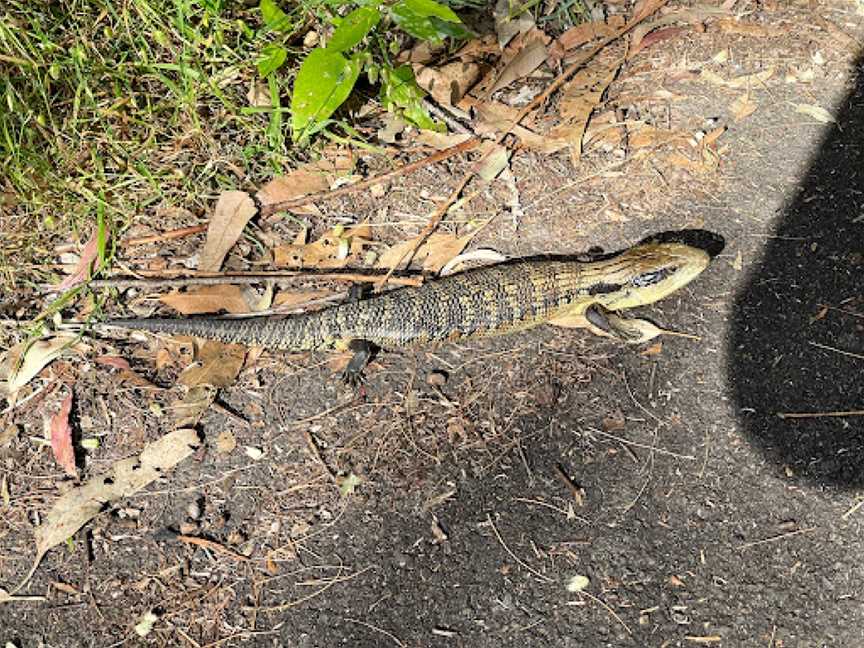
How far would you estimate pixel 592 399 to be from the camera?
4207 millimetres

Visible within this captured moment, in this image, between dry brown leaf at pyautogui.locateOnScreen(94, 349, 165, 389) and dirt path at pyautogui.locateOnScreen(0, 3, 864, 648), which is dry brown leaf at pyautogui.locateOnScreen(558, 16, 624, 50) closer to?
dirt path at pyautogui.locateOnScreen(0, 3, 864, 648)

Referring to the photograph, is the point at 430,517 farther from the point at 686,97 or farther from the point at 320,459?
the point at 686,97

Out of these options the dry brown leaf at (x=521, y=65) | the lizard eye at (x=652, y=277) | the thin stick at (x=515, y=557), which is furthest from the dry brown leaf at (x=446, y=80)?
the thin stick at (x=515, y=557)

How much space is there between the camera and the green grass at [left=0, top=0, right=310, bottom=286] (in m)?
4.86

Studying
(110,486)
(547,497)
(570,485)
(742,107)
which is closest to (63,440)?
(110,486)

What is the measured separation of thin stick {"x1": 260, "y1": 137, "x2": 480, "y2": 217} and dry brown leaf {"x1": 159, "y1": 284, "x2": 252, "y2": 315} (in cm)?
58

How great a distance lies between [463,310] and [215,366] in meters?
1.37

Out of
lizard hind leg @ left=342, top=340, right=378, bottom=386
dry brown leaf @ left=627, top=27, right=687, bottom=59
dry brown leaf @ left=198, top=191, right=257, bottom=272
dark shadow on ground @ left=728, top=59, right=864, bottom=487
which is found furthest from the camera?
dry brown leaf @ left=627, top=27, right=687, bottom=59

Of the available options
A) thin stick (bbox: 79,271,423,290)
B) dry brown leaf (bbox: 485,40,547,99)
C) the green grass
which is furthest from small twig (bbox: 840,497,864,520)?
the green grass

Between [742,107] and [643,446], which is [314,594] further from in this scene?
[742,107]

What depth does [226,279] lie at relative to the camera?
4.73 metres

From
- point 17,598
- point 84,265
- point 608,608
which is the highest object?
point 84,265

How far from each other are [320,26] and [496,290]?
2.10 m

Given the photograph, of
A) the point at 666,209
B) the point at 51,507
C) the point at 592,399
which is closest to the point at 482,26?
the point at 666,209
